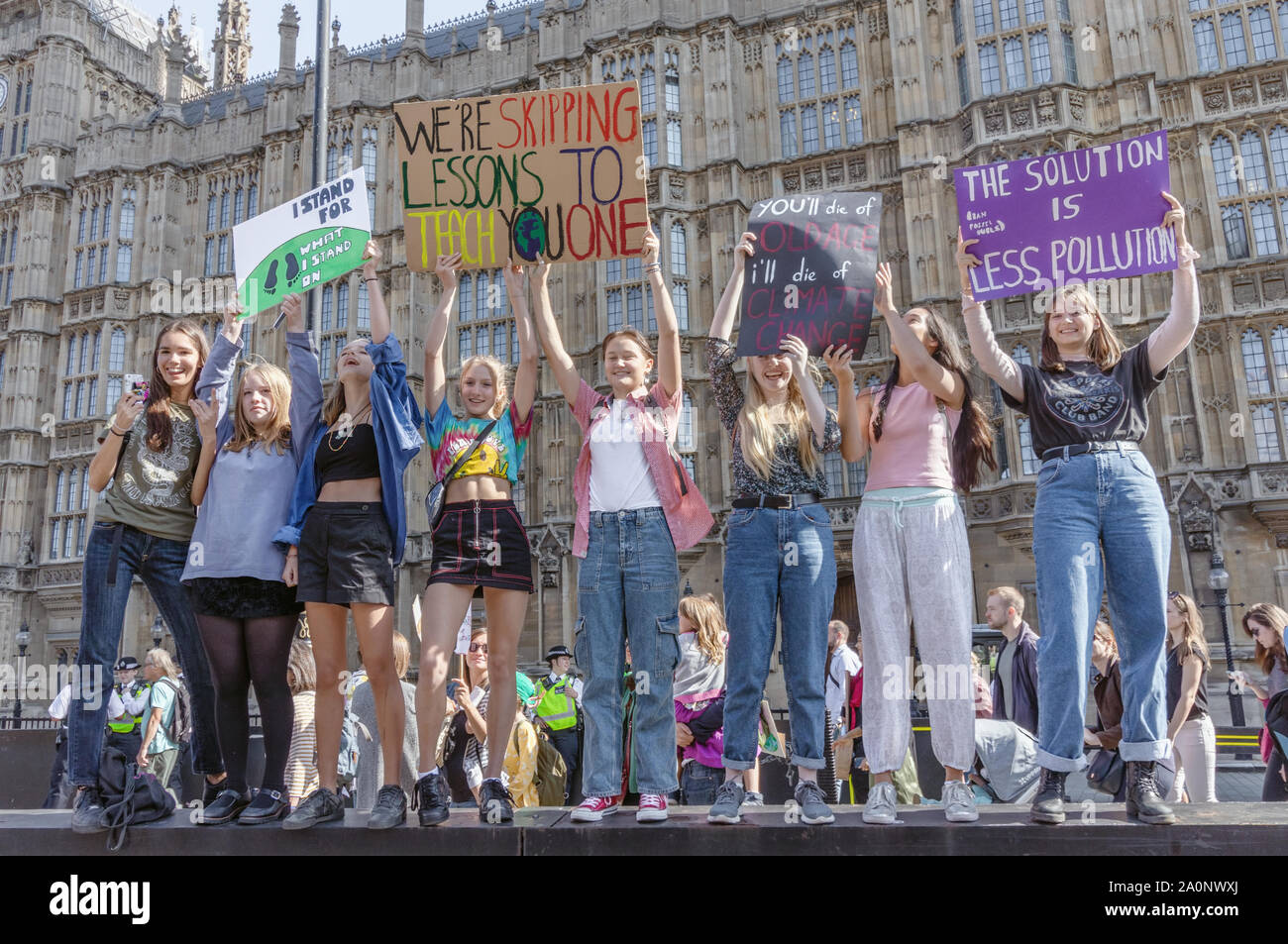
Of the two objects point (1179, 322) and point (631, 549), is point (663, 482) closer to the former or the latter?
point (631, 549)

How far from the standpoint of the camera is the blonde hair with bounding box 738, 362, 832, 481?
405 centimetres

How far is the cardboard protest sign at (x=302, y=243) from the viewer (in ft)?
16.1

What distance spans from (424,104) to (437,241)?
0.73 m

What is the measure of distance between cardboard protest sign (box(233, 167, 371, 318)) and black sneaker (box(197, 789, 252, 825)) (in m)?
2.34

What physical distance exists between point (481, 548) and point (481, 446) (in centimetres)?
48

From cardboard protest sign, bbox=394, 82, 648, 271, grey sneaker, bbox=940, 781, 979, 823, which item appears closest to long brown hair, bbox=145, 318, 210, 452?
cardboard protest sign, bbox=394, 82, 648, 271

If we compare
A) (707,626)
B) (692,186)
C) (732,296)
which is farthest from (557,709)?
(692,186)

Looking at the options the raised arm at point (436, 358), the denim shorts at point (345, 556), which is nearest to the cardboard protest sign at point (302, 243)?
the raised arm at point (436, 358)

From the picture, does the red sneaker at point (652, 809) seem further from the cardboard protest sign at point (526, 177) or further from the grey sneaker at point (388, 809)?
the cardboard protest sign at point (526, 177)

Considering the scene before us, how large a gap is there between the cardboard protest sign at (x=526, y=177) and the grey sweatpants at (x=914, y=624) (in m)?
1.98

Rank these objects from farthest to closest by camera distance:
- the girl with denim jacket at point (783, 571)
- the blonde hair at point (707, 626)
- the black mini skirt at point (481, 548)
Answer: the blonde hair at point (707, 626), the black mini skirt at point (481, 548), the girl with denim jacket at point (783, 571)

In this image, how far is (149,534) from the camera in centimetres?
428

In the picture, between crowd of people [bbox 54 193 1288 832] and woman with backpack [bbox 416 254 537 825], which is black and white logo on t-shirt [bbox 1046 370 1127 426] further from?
woman with backpack [bbox 416 254 537 825]
